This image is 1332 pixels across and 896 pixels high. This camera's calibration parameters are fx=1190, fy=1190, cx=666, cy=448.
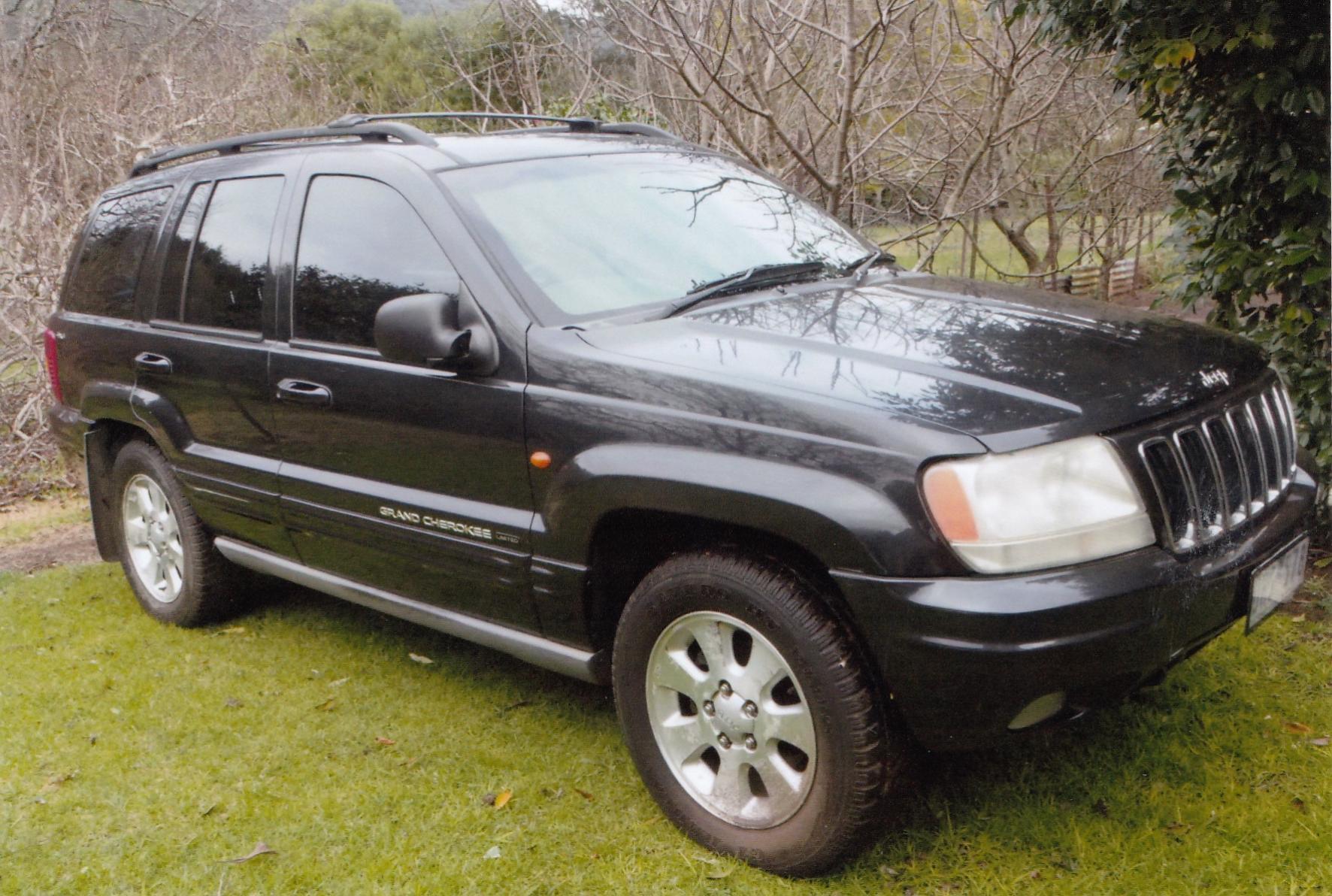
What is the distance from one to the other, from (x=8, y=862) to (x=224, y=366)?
1.71m

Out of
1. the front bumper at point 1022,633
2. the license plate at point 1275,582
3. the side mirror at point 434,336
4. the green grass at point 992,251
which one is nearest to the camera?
the front bumper at point 1022,633

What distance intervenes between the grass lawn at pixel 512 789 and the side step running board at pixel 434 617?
1.37 feet

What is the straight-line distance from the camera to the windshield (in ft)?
11.4

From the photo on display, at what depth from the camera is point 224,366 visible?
4.21 meters

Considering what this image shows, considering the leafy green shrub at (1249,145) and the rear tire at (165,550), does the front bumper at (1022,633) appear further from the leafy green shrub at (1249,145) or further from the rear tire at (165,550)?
the rear tire at (165,550)

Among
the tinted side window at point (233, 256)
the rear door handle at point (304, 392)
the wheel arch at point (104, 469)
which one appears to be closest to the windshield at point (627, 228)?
the rear door handle at point (304, 392)

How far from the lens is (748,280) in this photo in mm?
3650

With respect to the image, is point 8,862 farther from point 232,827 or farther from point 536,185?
point 536,185

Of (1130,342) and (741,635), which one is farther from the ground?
(1130,342)

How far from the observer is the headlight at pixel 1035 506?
8.32 ft

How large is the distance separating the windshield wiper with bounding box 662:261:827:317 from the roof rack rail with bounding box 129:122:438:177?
41.0 inches

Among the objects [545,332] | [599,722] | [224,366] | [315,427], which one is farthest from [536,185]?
[599,722]

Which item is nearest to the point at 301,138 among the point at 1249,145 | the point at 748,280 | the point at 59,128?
the point at 748,280

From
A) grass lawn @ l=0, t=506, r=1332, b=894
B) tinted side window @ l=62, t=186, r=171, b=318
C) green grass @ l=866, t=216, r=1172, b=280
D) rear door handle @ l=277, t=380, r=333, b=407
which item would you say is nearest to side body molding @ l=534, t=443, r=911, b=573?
grass lawn @ l=0, t=506, r=1332, b=894
